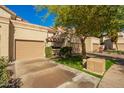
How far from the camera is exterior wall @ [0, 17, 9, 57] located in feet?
39.7

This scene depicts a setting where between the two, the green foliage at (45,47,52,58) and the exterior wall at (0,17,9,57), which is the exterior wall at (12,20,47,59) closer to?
the green foliage at (45,47,52,58)

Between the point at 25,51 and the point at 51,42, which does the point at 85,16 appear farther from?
the point at 51,42

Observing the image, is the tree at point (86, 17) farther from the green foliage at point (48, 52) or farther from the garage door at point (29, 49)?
the green foliage at point (48, 52)

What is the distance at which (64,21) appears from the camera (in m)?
11.9

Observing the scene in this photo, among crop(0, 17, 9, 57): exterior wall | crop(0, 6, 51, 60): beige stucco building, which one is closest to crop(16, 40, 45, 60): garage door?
crop(0, 6, 51, 60): beige stucco building

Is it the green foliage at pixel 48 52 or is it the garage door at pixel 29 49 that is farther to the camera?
the green foliage at pixel 48 52

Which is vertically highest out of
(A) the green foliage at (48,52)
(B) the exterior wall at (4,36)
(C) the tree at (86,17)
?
(C) the tree at (86,17)

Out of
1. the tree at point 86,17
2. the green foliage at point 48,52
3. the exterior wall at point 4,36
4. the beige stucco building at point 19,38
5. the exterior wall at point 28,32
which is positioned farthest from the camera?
the green foliage at point 48,52

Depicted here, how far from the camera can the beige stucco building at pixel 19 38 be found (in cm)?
1233

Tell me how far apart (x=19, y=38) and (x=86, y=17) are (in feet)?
22.9

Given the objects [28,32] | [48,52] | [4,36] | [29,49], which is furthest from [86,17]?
[48,52]

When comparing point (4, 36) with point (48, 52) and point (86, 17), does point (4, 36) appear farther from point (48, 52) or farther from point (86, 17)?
point (86, 17)

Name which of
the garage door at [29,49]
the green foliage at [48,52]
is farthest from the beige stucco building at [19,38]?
the green foliage at [48,52]
